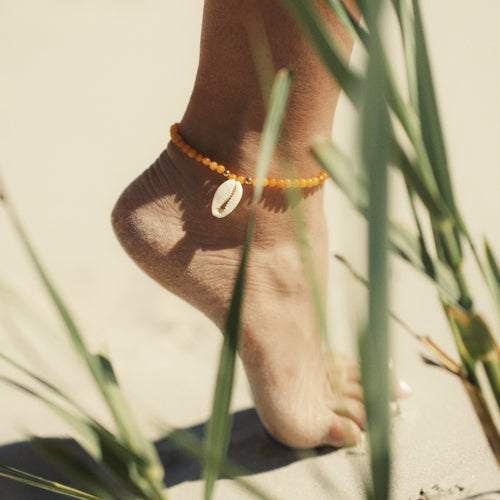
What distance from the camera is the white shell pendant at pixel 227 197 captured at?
94 centimetres

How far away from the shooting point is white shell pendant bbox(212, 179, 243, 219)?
3.10 feet

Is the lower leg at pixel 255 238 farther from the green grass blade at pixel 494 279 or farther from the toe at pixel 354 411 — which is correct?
the green grass blade at pixel 494 279

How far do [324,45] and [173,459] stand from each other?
2.57ft

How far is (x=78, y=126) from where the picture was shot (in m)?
2.11

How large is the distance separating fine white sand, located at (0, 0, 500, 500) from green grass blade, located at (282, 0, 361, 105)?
28mm

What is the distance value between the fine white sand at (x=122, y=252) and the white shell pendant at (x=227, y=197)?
192 mm

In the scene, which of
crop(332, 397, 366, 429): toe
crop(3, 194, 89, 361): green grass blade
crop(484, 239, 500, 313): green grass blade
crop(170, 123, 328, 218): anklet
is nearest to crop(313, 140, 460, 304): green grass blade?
crop(484, 239, 500, 313): green grass blade

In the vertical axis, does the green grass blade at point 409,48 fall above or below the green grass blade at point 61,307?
above

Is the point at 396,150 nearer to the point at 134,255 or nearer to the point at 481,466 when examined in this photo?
the point at 481,466

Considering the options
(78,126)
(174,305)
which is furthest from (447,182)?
(78,126)

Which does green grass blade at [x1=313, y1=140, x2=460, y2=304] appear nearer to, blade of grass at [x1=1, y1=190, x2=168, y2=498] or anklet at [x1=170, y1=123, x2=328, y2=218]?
blade of grass at [x1=1, y1=190, x2=168, y2=498]

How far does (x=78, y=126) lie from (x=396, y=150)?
183 cm

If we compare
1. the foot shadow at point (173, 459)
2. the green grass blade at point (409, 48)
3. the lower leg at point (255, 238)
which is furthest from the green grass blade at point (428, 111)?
the foot shadow at point (173, 459)

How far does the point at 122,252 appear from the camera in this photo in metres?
1.66
